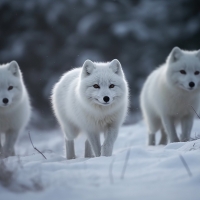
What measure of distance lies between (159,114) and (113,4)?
26.4m

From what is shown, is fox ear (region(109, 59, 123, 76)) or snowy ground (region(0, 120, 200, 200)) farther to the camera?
fox ear (region(109, 59, 123, 76))

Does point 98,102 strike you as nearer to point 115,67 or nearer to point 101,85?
point 101,85

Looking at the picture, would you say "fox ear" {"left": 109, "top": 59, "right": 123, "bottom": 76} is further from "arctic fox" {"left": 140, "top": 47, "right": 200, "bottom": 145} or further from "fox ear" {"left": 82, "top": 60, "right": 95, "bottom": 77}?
"arctic fox" {"left": 140, "top": 47, "right": 200, "bottom": 145}

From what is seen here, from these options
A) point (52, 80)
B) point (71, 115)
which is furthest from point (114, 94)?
point (52, 80)

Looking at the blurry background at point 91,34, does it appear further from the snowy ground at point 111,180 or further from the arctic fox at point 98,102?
the snowy ground at point 111,180

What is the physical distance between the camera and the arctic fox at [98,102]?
182 inches

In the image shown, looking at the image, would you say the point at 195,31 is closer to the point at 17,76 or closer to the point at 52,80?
the point at 52,80

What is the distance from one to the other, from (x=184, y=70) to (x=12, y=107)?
2.73 meters

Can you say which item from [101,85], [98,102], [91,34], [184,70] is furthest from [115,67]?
[91,34]

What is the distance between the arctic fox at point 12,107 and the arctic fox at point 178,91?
2.32 meters

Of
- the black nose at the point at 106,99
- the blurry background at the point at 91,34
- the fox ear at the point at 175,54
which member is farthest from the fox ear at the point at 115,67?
the blurry background at the point at 91,34

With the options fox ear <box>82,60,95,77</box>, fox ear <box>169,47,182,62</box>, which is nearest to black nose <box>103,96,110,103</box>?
fox ear <box>82,60,95,77</box>

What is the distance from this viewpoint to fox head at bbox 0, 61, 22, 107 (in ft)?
17.5

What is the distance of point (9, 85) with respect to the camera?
18.2ft
